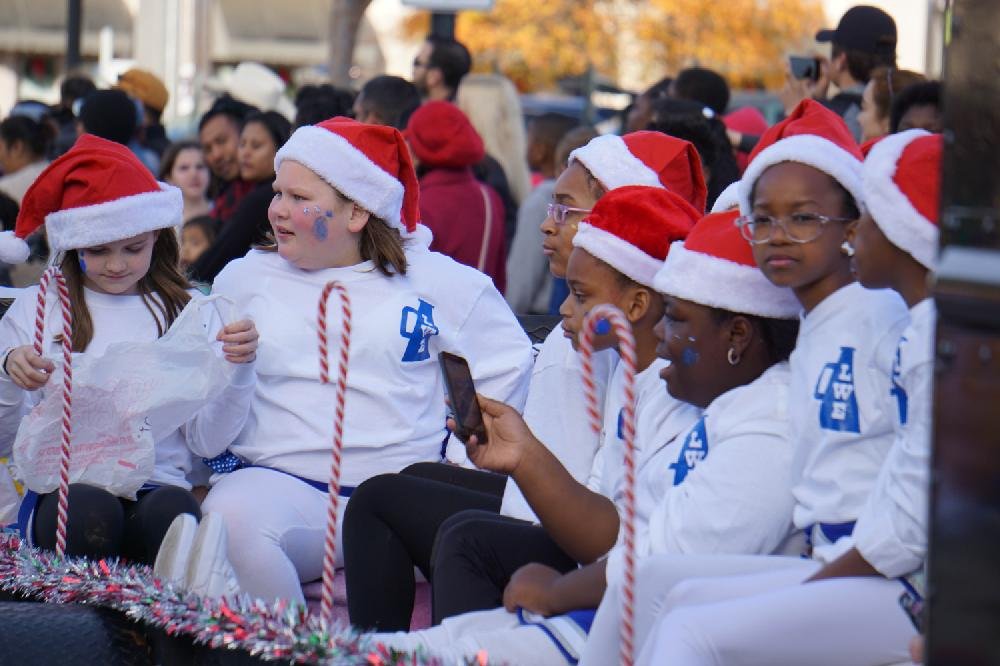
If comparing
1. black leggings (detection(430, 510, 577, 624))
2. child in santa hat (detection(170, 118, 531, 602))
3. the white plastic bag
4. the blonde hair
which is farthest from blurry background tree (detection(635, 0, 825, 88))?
black leggings (detection(430, 510, 577, 624))

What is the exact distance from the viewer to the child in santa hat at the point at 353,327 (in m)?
4.89

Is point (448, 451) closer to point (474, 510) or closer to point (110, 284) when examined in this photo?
point (474, 510)

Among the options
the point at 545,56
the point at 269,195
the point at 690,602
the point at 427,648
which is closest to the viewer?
the point at 690,602

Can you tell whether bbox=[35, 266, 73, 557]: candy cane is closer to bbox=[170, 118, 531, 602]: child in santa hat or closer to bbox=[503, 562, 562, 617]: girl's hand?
bbox=[170, 118, 531, 602]: child in santa hat

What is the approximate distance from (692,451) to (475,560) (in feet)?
2.24

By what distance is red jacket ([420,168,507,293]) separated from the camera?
7332mm

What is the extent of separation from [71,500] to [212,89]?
33.0ft

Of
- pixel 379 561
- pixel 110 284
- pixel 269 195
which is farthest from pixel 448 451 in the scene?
pixel 269 195

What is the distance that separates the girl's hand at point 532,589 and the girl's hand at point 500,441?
33 centimetres

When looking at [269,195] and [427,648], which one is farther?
[269,195]

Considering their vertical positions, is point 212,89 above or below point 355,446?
above

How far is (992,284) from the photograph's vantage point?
1.96 m

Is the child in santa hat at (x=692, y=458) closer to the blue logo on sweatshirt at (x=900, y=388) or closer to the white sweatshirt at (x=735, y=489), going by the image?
the white sweatshirt at (x=735, y=489)

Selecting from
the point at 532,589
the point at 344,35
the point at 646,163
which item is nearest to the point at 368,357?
the point at 646,163
